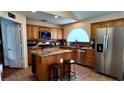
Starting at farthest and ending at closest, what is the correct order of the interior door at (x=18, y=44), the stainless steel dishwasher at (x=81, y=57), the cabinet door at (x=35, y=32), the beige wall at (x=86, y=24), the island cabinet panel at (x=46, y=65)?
the cabinet door at (x=35, y=32)
the stainless steel dishwasher at (x=81, y=57)
the interior door at (x=18, y=44)
the beige wall at (x=86, y=24)
the island cabinet panel at (x=46, y=65)

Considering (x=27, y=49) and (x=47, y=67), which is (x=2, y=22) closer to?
(x=27, y=49)

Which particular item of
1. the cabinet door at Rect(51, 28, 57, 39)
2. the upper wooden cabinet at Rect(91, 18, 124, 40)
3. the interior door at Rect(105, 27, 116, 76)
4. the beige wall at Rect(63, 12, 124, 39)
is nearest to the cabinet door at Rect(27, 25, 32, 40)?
the cabinet door at Rect(51, 28, 57, 39)

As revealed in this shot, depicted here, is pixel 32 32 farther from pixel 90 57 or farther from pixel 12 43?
pixel 90 57

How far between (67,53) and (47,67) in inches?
35.7

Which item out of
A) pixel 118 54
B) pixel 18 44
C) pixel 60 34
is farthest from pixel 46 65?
pixel 60 34

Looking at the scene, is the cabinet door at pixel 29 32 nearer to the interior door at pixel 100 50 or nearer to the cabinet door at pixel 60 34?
the cabinet door at pixel 60 34

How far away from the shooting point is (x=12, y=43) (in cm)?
404

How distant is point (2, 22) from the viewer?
4.08 meters

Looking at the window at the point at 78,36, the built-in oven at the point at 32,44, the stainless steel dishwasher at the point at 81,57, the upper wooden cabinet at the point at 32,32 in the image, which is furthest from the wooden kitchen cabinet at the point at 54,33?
the stainless steel dishwasher at the point at 81,57

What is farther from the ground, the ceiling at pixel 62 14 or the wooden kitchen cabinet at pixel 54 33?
the ceiling at pixel 62 14

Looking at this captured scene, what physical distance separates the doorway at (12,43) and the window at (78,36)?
10.1 ft

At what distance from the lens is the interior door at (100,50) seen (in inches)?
130

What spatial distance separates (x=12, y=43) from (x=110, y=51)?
12.2 feet
